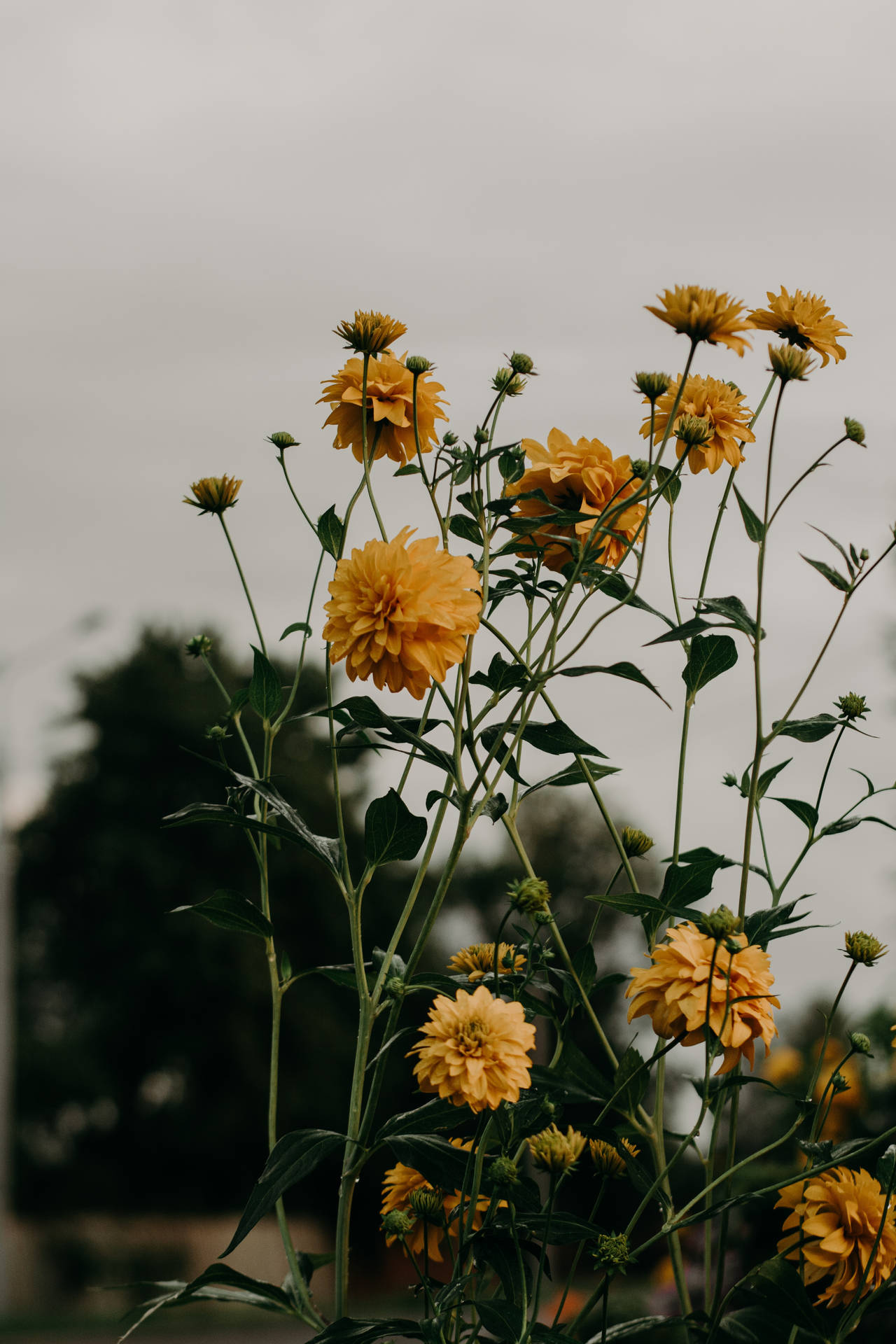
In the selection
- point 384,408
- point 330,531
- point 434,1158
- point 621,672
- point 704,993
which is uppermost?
point 384,408

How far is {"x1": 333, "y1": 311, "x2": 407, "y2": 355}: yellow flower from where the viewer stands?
1134 mm

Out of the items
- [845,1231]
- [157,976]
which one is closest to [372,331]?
[845,1231]

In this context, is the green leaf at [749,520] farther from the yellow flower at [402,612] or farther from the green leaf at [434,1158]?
the green leaf at [434,1158]

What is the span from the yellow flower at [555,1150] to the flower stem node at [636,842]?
33 cm

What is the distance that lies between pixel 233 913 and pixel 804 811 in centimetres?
58

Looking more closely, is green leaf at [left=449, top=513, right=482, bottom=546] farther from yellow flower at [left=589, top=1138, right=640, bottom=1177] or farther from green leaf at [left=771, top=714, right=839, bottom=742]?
yellow flower at [left=589, top=1138, right=640, bottom=1177]

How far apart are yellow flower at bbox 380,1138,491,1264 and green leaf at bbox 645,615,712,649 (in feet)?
1.57

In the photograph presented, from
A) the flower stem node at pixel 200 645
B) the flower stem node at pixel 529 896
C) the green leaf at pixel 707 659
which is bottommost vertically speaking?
the flower stem node at pixel 529 896

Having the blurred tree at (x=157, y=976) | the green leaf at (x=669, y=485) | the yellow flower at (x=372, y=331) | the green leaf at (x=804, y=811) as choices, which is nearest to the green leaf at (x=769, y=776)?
the green leaf at (x=804, y=811)

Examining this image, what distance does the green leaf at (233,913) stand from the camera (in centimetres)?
110

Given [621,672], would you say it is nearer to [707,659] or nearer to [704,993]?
[707,659]

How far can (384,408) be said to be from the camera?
1.17 metres

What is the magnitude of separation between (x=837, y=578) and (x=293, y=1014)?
15.0 m

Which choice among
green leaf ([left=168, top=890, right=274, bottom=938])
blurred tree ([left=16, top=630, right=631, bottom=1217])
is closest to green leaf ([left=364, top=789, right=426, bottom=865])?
green leaf ([left=168, top=890, right=274, bottom=938])
